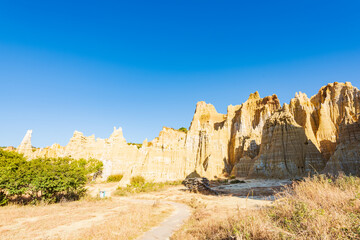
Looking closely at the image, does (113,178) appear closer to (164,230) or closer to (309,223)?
(164,230)

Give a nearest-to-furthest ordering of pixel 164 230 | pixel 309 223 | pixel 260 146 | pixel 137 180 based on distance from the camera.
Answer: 1. pixel 309 223
2. pixel 164 230
3. pixel 137 180
4. pixel 260 146

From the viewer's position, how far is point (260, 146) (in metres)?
47.2

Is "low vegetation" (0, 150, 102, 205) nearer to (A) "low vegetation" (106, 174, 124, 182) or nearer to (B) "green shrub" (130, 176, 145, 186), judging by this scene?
(B) "green shrub" (130, 176, 145, 186)

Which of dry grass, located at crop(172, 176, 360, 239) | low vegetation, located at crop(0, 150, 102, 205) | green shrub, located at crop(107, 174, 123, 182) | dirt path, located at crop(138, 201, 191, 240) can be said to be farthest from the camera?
green shrub, located at crop(107, 174, 123, 182)

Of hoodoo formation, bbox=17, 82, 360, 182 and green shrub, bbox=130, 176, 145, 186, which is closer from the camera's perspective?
green shrub, bbox=130, 176, 145, 186

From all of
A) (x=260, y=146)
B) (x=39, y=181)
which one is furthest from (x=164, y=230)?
(x=260, y=146)

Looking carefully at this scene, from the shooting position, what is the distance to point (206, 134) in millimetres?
57656

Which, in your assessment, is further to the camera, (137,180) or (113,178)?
(113,178)

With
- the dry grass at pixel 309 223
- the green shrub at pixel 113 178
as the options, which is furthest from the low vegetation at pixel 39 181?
the green shrub at pixel 113 178

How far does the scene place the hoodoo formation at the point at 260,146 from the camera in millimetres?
35031

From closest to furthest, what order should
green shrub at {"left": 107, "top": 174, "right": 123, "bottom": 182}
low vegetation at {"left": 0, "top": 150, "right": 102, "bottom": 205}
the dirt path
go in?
the dirt path
low vegetation at {"left": 0, "top": 150, "right": 102, "bottom": 205}
green shrub at {"left": 107, "top": 174, "right": 123, "bottom": 182}

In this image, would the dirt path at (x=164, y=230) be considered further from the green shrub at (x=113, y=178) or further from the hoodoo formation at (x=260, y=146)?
the green shrub at (x=113, y=178)

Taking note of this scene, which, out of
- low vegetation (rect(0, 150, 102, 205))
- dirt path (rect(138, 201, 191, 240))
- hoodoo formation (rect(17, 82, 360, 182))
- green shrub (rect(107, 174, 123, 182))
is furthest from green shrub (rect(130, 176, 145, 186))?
dirt path (rect(138, 201, 191, 240))

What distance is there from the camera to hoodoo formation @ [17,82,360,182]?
115ft
